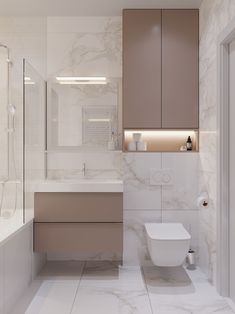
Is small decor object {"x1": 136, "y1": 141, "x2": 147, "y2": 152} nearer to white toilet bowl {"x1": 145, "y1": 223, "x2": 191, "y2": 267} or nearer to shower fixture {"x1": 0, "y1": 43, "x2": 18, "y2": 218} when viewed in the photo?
white toilet bowl {"x1": 145, "y1": 223, "x2": 191, "y2": 267}

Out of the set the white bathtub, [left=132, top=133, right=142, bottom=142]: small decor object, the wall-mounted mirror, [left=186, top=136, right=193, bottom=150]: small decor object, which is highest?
the wall-mounted mirror

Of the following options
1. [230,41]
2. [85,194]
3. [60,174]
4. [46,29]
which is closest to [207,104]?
[230,41]

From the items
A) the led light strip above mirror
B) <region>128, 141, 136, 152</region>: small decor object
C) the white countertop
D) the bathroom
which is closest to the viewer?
the bathroom

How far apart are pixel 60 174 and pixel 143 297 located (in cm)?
152

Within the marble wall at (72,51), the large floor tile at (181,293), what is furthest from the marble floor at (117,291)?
the marble wall at (72,51)

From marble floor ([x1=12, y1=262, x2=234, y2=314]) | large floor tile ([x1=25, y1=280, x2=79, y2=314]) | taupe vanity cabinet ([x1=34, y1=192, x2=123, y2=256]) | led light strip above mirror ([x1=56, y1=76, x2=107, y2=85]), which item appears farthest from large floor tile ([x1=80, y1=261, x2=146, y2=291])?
led light strip above mirror ([x1=56, y1=76, x2=107, y2=85])

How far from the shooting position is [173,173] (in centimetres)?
327

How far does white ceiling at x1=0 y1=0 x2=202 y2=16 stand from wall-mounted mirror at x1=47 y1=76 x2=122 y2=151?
0.66 meters

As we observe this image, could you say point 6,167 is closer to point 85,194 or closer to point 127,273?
point 85,194

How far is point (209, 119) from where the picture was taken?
9.51 ft

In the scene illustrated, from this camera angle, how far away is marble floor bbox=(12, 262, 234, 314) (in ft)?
7.67

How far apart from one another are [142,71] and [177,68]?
0.35 metres

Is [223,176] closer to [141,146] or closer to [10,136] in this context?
[141,146]

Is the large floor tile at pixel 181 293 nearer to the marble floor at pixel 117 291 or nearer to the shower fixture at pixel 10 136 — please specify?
the marble floor at pixel 117 291
